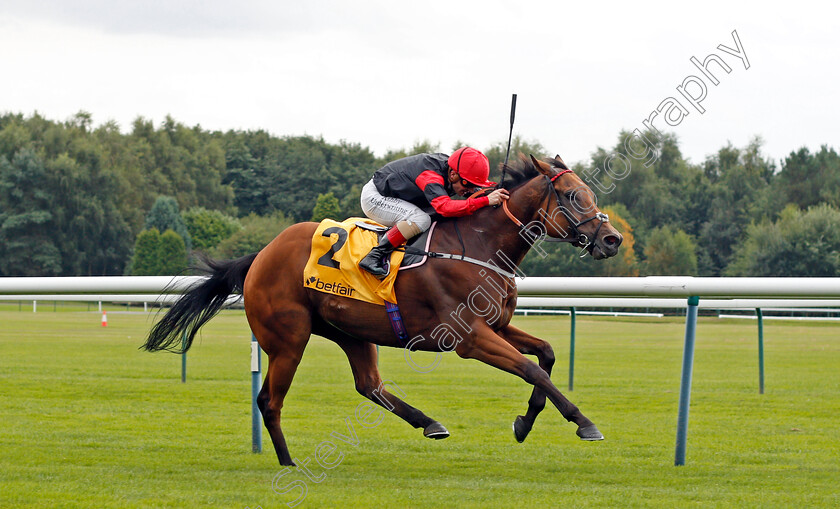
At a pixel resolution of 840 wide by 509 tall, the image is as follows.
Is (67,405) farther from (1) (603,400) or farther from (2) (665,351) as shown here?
(2) (665,351)

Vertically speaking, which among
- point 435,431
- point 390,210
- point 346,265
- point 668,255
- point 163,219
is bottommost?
point 435,431

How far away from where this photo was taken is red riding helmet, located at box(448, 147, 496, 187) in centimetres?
549

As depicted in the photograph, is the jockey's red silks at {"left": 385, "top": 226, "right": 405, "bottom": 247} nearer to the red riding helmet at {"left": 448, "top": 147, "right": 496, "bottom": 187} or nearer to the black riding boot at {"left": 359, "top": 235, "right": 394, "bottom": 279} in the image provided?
the black riding boot at {"left": 359, "top": 235, "right": 394, "bottom": 279}

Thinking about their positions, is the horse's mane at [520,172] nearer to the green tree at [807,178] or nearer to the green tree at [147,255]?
the green tree at [147,255]

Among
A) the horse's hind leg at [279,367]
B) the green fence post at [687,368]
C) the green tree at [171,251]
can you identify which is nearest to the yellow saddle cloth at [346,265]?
the horse's hind leg at [279,367]

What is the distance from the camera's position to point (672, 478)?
5.23 meters

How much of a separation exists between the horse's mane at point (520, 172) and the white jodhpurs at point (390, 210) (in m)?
0.53

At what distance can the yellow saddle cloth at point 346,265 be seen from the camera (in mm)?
5457

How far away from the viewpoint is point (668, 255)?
4122 cm

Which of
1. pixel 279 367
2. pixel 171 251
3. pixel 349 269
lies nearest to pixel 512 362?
pixel 349 269

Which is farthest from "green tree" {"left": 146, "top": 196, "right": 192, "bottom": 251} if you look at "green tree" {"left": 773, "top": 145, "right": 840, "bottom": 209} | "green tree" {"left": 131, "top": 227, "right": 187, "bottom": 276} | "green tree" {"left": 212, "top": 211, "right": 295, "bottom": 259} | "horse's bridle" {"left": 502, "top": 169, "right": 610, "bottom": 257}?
"horse's bridle" {"left": 502, "top": 169, "right": 610, "bottom": 257}

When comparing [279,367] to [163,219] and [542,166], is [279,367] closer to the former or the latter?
[542,166]

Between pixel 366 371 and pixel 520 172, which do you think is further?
pixel 366 371

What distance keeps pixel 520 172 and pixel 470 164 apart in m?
0.32
